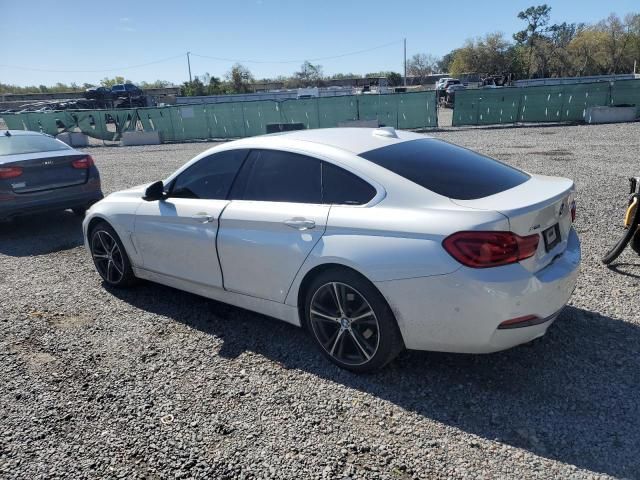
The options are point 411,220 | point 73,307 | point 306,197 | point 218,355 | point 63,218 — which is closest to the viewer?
point 411,220

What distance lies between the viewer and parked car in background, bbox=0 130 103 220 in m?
6.89

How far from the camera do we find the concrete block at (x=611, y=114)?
1956cm

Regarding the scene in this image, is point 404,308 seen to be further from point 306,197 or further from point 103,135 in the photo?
→ point 103,135

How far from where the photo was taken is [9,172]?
6.85 meters

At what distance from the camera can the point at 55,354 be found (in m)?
3.75

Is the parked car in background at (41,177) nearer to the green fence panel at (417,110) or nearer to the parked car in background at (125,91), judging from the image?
the green fence panel at (417,110)

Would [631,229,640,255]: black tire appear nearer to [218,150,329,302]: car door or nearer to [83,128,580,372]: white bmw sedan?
[83,128,580,372]: white bmw sedan

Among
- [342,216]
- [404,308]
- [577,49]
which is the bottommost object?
[404,308]

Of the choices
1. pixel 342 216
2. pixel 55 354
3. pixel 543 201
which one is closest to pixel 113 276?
pixel 55 354

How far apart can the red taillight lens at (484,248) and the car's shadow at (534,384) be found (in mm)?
884

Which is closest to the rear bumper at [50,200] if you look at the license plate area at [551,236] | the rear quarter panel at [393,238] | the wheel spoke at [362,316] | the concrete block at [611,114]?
the rear quarter panel at [393,238]

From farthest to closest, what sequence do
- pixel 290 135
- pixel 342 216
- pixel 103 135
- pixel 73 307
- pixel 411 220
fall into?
1. pixel 103 135
2. pixel 73 307
3. pixel 290 135
4. pixel 342 216
5. pixel 411 220

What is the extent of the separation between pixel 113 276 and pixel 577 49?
90.0 metres

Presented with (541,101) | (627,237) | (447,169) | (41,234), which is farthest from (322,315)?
(541,101)
